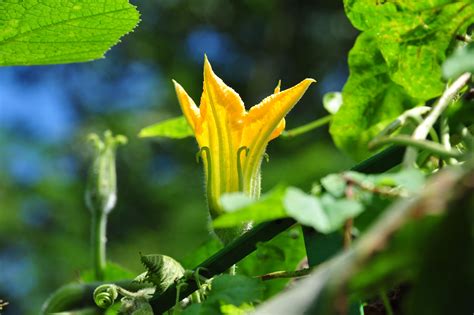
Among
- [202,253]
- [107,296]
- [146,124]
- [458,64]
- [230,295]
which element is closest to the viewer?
[458,64]

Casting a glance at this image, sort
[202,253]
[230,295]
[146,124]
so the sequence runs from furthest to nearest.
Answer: [146,124]
[202,253]
[230,295]

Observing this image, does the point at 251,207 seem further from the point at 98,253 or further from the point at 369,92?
the point at 98,253

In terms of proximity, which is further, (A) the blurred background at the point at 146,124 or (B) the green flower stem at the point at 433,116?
(A) the blurred background at the point at 146,124

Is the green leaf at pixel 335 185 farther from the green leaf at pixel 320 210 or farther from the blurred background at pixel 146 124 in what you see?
the blurred background at pixel 146 124

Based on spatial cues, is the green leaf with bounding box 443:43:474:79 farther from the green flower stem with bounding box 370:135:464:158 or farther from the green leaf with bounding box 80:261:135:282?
the green leaf with bounding box 80:261:135:282

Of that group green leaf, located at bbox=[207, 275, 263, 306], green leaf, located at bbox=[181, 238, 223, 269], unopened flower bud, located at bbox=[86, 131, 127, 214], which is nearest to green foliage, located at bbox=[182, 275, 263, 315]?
green leaf, located at bbox=[207, 275, 263, 306]

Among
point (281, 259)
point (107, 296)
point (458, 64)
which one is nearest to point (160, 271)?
point (107, 296)

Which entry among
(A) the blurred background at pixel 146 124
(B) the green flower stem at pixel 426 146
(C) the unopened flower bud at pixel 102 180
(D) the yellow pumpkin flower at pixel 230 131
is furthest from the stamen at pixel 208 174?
(A) the blurred background at pixel 146 124
